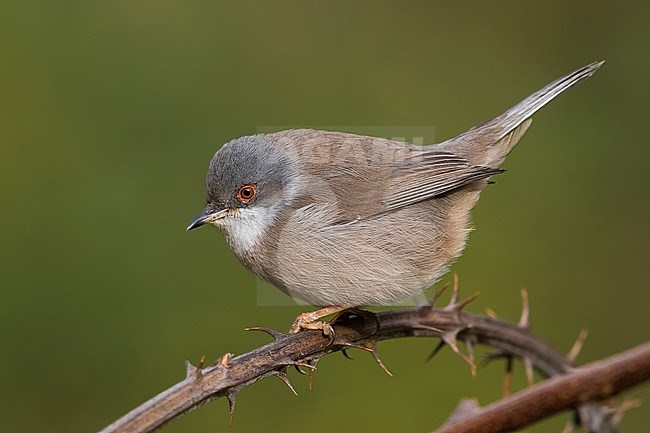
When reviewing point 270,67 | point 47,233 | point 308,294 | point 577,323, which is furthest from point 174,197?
point 577,323

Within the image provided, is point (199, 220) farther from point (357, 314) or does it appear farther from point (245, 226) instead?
point (357, 314)

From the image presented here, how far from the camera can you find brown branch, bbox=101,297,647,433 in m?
Answer: 2.86

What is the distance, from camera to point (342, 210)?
14.9 feet

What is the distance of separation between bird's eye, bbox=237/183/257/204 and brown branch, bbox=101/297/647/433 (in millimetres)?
826

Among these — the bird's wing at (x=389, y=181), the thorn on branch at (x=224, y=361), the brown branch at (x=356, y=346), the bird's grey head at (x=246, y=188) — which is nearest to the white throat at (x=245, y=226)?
the bird's grey head at (x=246, y=188)

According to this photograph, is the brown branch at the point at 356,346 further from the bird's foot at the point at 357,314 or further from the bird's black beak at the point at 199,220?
the bird's black beak at the point at 199,220

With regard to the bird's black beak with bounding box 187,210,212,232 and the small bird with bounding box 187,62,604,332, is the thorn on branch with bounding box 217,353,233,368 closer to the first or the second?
the small bird with bounding box 187,62,604,332

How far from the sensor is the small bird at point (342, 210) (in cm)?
435

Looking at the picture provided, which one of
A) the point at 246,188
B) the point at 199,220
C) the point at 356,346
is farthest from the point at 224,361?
the point at 246,188

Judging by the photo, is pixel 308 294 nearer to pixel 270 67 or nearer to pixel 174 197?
pixel 174 197

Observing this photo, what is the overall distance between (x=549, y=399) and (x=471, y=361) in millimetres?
548

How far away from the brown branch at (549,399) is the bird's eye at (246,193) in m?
1.86

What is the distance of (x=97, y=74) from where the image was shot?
6.73m

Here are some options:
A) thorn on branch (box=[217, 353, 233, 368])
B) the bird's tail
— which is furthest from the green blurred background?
thorn on branch (box=[217, 353, 233, 368])
